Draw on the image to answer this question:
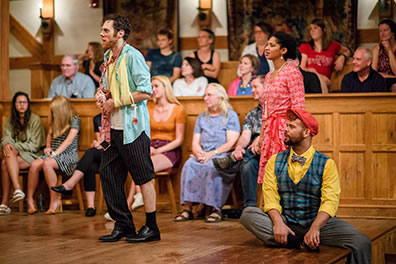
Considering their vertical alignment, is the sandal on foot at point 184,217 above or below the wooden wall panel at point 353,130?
below

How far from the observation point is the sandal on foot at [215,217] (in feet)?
16.9

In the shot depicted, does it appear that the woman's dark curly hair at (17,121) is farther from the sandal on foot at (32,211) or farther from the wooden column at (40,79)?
the wooden column at (40,79)

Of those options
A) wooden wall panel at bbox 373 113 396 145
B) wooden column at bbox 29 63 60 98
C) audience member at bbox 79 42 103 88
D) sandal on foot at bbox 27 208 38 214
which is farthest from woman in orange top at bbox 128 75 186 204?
wooden column at bbox 29 63 60 98

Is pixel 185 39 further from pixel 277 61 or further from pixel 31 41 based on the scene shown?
pixel 277 61

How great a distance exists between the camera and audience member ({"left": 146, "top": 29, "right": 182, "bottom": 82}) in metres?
7.40

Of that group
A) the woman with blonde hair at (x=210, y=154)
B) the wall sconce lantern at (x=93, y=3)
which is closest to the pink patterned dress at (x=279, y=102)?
the woman with blonde hair at (x=210, y=154)

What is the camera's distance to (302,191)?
3.79 metres

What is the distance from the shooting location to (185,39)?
8656mm

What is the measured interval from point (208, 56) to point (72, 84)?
1.55m

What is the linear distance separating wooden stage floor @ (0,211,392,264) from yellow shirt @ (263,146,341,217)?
0.26 m

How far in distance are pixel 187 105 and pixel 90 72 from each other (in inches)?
83.7

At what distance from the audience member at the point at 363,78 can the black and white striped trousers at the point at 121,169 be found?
2.45m

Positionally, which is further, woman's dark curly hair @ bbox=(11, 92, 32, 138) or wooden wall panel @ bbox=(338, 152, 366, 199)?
woman's dark curly hair @ bbox=(11, 92, 32, 138)

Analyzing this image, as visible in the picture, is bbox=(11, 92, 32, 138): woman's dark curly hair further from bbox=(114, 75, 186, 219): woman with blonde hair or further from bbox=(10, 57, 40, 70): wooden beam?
bbox=(10, 57, 40, 70): wooden beam
